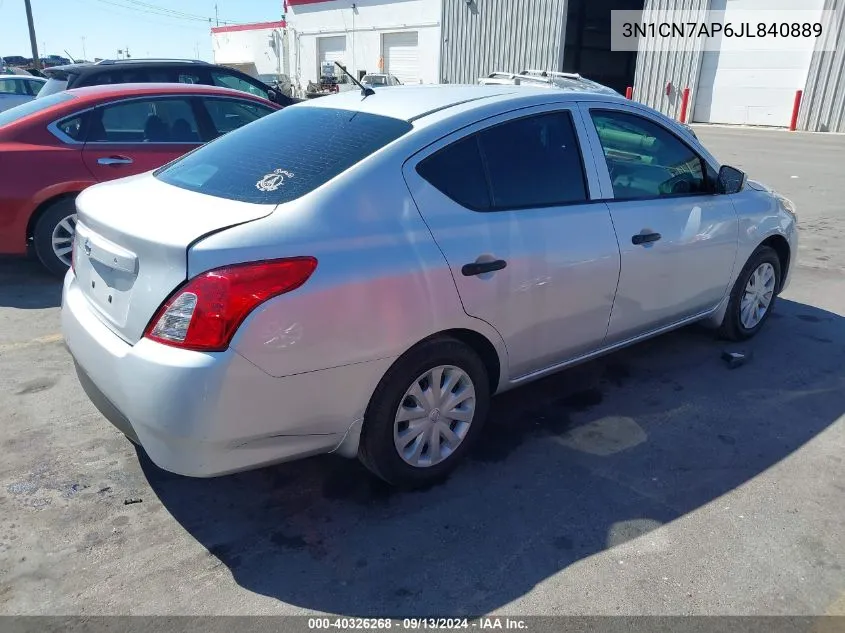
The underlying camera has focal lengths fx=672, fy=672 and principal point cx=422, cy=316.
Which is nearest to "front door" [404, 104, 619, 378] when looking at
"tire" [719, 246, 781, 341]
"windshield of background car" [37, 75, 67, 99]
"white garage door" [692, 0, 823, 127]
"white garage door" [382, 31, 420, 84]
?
"tire" [719, 246, 781, 341]

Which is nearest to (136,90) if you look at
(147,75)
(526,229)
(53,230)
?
(53,230)

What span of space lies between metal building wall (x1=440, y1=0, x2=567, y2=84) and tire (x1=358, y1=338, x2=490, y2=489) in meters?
22.6

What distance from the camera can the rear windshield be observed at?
2.73 meters

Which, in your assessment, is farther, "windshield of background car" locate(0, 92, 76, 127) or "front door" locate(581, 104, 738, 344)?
"windshield of background car" locate(0, 92, 76, 127)

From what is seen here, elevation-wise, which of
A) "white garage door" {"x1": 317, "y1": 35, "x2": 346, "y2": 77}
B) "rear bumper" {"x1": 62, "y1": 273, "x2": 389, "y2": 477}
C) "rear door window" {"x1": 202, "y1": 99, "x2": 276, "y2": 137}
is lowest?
"rear bumper" {"x1": 62, "y1": 273, "x2": 389, "y2": 477}

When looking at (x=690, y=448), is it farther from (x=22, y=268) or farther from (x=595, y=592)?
(x=22, y=268)

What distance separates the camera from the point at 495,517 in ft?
9.38

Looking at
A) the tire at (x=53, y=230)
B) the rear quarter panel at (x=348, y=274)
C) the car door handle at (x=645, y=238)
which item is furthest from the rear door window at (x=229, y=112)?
the rear quarter panel at (x=348, y=274)

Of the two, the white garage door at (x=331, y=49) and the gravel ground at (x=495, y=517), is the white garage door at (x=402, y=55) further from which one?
the gravel ground at (x=495, y=517)

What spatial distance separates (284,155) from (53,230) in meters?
3.58

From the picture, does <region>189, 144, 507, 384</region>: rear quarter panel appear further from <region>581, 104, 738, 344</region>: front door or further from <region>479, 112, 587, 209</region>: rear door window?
<region>581, 104, 738, 344</region>: front door

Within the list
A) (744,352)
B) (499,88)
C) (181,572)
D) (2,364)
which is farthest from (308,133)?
(744,352)

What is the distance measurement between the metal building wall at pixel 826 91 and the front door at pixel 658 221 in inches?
781

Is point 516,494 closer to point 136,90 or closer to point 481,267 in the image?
point 481,267
